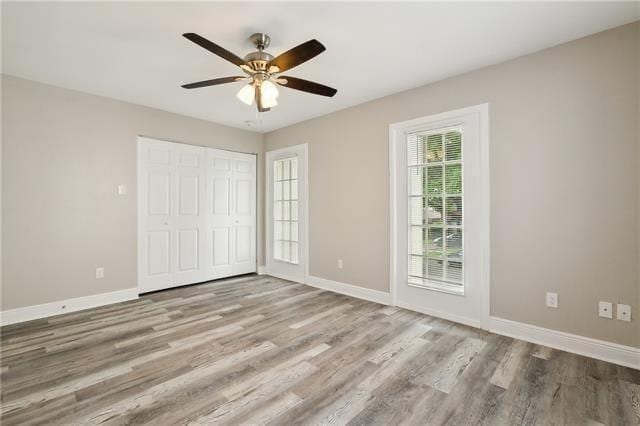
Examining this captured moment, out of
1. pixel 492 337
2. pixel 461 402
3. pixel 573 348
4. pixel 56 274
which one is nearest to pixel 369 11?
pixel 461 402

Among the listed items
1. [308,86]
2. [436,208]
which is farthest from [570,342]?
[308,86]

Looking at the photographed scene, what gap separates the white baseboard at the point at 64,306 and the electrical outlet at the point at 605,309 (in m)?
4.94

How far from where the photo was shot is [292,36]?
93.3 inches

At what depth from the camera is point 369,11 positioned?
2092mm

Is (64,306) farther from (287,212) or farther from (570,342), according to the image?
(570,342)

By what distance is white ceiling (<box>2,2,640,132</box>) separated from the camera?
2.07 metres

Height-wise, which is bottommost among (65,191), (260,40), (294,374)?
(294,374)

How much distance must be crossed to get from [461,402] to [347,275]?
238 cm

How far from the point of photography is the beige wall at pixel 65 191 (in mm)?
3098

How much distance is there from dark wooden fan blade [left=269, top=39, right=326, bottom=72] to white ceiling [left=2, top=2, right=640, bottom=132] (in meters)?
0.32

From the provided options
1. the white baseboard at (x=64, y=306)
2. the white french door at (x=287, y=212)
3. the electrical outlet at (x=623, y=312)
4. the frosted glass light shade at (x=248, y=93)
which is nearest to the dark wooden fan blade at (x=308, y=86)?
the frosted glass light shade at (x=248, y=93)

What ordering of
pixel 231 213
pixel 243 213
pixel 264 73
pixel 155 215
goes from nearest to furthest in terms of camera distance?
pixel 264 73 < pixel 155 215 < pixel 231 213 < pixel 243 213

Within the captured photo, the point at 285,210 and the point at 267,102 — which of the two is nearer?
the point at 267,102

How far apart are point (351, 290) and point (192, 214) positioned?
267cm
